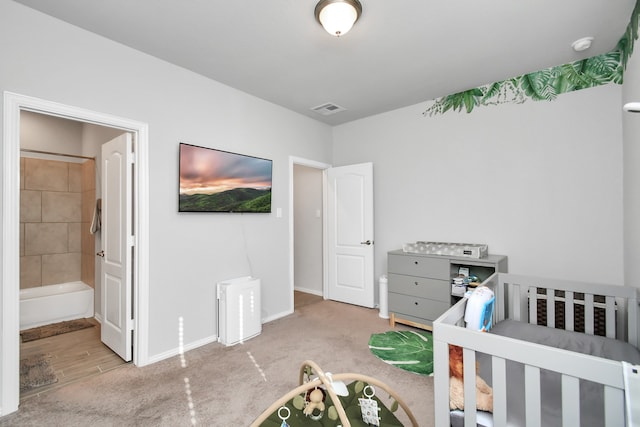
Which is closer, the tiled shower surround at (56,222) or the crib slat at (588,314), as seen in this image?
the crib slat at (588,314)

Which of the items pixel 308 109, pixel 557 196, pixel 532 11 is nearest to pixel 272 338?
pixel 308 109

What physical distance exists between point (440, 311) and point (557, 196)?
1.57 m

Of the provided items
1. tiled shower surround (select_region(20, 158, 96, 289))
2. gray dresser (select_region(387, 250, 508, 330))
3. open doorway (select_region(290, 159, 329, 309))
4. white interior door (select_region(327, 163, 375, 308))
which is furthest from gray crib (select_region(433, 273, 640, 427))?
tiled shower surround (select_region(20, 158, 96, 289))

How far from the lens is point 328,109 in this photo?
3900 mm

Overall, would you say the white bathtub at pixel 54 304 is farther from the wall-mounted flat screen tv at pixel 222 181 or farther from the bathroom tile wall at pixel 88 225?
the wall-mounted flat screen tv at pixel 222 181

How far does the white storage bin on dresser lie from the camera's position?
2945 millimetres

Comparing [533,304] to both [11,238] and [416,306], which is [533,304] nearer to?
[416,306]

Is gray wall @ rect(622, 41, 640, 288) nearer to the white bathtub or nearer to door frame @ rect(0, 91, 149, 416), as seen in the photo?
door frame @ rect(0, 91, 149, 416)

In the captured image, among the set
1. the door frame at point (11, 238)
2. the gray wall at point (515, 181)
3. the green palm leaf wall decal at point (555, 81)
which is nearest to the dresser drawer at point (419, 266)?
the gray wall at point (515, 181)

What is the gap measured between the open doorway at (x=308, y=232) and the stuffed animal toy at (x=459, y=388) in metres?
3.28

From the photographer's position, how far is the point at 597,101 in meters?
2.67

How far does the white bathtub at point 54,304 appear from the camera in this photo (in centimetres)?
339

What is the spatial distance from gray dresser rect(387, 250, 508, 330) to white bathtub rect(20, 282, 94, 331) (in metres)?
3.79

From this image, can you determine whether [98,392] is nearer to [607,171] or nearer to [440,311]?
[440,311]
